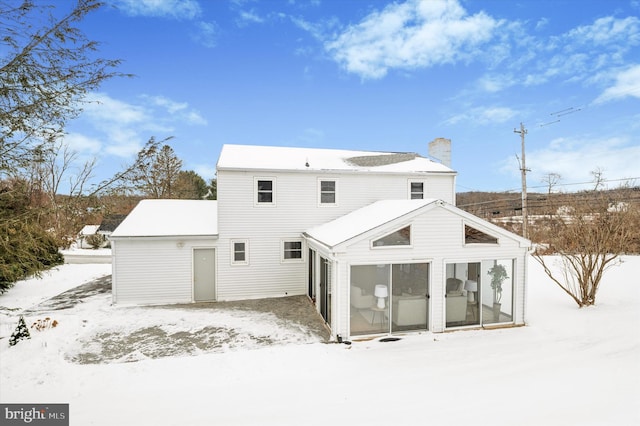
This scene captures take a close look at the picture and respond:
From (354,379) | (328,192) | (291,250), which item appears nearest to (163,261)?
(291,250)

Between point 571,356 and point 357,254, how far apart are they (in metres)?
5.28

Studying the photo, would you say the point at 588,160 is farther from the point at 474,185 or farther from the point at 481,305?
the point at 481,305

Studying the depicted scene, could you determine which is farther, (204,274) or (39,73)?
(204,274)

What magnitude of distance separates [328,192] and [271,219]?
104 inches

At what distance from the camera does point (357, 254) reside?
753cm

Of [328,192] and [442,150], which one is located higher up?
[442,150]

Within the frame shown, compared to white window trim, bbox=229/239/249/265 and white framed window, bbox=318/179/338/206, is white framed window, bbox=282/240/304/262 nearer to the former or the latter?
white window trim, bbox=229/239/249/265

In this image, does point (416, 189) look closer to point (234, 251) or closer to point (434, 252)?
point (434, 252)

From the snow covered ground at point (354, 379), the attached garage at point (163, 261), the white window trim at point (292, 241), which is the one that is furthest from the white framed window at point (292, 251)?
the snow covered ground at point (354, 379)

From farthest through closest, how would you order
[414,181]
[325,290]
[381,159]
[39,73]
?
1. [381,159]
2. [414,181]
3. [325,290]
4. [39,73]

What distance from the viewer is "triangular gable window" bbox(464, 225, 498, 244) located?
8234 mm

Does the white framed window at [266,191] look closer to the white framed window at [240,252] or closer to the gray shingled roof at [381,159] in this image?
the white framed window at [240,252]

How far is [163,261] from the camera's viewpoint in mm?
10828

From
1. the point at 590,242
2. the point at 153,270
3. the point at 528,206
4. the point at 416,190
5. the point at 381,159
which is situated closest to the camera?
the point at 590,242
